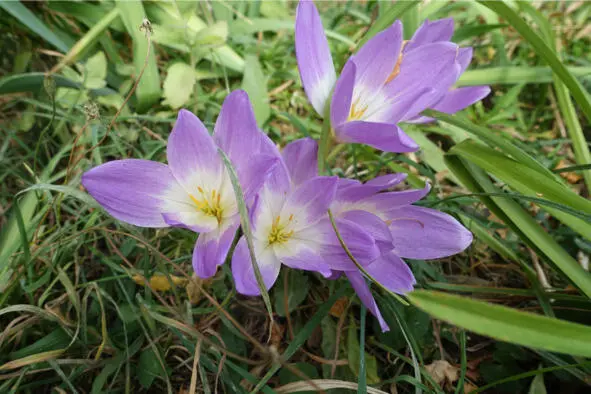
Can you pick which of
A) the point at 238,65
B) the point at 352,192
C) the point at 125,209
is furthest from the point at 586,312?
the point at 238,65

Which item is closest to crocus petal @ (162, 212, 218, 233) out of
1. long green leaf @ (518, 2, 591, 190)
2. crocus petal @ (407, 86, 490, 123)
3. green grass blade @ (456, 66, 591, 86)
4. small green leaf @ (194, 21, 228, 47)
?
crocus petal @ (407, 86, 490, 123)

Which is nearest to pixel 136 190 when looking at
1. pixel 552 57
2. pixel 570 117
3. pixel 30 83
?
pixel 30 83

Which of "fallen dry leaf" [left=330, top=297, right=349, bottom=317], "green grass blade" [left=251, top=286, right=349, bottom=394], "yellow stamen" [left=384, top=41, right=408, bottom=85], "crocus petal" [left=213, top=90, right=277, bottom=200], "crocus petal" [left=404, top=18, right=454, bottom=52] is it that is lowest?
"fallen dry leaf" [left=330, top=297, right=349, bottom=317]

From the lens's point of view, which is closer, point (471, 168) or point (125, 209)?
point (125, 209)

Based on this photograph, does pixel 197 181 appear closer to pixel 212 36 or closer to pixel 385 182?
pixel 385 182

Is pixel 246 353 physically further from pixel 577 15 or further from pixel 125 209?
pixel 577 15

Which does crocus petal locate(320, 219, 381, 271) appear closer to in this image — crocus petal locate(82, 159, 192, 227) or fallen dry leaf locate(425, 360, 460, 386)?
crocus petal locate(82, 159, 192, 227)
